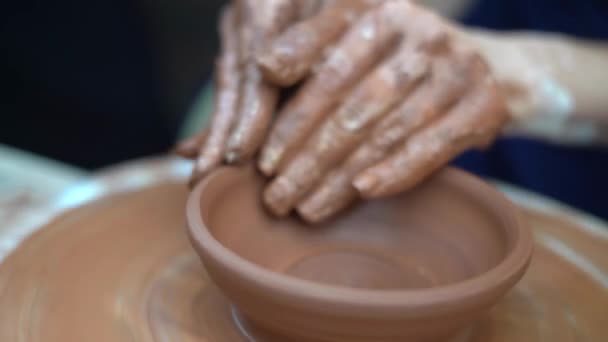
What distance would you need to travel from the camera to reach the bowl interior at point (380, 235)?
96 cm

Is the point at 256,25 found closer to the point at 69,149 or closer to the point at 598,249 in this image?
the point at 598,249

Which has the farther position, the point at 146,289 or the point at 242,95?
the point at 242,95

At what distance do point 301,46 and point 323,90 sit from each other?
8 cm

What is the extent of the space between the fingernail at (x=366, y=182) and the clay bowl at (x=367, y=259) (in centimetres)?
16

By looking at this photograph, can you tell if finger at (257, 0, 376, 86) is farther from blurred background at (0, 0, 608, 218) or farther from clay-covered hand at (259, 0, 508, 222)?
blurred background at (0, 0, 608, 218)

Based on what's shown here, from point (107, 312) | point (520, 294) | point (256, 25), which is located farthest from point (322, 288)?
point (256, 25)

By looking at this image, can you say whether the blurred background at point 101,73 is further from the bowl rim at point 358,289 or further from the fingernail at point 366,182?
the bowl rim at point 358,289

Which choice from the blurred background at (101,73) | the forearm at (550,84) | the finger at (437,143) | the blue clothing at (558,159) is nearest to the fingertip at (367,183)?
the finger at (437,143)

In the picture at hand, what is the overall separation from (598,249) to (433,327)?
623 millimetres

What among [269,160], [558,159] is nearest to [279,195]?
[269,160]

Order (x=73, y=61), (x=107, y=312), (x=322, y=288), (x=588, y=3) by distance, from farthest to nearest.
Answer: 1. (x=73, y=61)
2. (x=588, y=3)
3. (x=107, y=312)
4. (x=322, y=288)

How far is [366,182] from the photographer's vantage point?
0.95 metres

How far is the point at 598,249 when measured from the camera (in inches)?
45.1

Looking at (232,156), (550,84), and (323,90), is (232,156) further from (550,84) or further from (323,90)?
(550,84)
